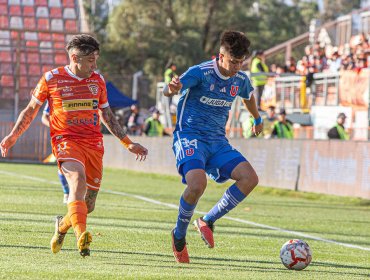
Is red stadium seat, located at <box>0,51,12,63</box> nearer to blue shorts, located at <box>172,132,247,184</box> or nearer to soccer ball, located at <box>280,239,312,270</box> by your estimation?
blue shorts, located at <box>172,132,247,184</box>

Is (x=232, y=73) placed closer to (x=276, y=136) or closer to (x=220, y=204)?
(x=220, y=204)

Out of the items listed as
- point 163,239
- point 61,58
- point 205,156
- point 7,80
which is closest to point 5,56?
point 7,80

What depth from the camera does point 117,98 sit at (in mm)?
38281

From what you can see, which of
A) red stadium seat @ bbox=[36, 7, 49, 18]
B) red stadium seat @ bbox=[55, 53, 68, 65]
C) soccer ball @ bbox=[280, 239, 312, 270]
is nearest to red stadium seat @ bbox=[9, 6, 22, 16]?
red stadium seat @ bbox=[36, 7, 49, 18]

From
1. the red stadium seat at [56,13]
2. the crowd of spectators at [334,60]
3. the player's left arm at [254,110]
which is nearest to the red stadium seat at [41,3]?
the red stadium seat at [56,13]

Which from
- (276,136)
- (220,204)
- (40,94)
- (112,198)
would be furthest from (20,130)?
(276,136)

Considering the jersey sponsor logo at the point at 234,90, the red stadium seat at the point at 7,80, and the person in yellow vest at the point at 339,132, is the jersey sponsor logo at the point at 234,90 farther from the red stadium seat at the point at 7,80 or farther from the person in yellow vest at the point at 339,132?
the red stadium seat at the point at 7,80

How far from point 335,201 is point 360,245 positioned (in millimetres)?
8224

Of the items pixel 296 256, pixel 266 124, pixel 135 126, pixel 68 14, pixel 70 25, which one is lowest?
pixel 135 126

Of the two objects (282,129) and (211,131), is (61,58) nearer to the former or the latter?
(282,129)

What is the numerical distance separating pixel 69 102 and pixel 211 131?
136 cm

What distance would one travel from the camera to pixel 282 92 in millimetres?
29078

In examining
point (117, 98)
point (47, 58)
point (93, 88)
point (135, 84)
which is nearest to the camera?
point (93, 88)

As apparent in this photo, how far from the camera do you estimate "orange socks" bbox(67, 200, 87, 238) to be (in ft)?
27.8
